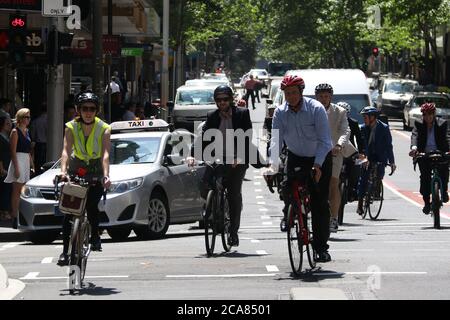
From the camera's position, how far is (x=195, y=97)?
140ft

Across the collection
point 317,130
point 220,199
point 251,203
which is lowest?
point 251,203

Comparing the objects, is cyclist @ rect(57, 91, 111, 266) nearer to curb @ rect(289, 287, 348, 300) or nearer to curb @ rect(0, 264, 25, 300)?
curb @ rect(0, 264, 25, 300)

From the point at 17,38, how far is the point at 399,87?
39.1 m

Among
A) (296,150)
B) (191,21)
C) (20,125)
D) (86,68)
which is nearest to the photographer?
(296,150)

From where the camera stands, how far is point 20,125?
65.4 feet

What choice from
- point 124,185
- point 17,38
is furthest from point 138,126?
point 124,185

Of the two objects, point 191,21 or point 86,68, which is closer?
point 86,68

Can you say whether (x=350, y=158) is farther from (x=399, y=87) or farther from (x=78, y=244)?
A: (x=399, y=87)

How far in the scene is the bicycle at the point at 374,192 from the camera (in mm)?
20969

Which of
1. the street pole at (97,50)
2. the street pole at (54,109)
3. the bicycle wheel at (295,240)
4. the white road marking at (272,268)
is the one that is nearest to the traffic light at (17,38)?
the street pole at (54,109)

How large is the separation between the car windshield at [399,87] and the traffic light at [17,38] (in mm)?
38482
